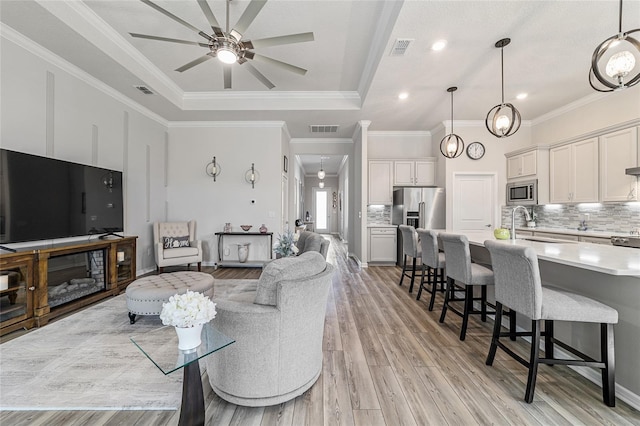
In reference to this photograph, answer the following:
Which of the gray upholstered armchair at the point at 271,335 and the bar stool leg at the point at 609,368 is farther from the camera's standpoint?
the bar stool leg at the point at 609,368

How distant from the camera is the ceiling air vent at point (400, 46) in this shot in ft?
9.77

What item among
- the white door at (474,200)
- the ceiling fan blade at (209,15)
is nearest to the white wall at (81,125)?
the ceiling fan blade at (209,15)

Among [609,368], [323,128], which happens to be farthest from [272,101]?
[609,368]

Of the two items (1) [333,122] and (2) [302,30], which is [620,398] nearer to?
(2) [302,30]

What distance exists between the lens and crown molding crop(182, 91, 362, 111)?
16.2 ft

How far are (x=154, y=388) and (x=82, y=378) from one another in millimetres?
577

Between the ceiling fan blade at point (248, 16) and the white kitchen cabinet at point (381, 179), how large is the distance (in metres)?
4.15

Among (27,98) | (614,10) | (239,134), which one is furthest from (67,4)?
(614,10)

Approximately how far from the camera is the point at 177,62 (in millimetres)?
3971

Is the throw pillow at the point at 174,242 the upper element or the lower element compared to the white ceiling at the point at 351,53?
lower

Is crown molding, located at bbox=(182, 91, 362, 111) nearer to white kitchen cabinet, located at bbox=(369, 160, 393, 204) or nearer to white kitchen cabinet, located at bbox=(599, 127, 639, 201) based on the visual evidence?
white kitchen cabinet, located at bbox=(369, 160, 393, 204)

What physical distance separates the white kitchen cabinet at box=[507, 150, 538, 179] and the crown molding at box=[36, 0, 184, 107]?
643cm

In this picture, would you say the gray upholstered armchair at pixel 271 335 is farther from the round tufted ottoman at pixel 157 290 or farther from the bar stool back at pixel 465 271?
the bar stool back at pixel 465 271

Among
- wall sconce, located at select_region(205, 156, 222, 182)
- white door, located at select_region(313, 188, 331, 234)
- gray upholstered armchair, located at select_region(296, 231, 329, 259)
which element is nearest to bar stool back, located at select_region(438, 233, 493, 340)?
gray upholstered armchair, located at select_region(296, 231, 329, 259)
